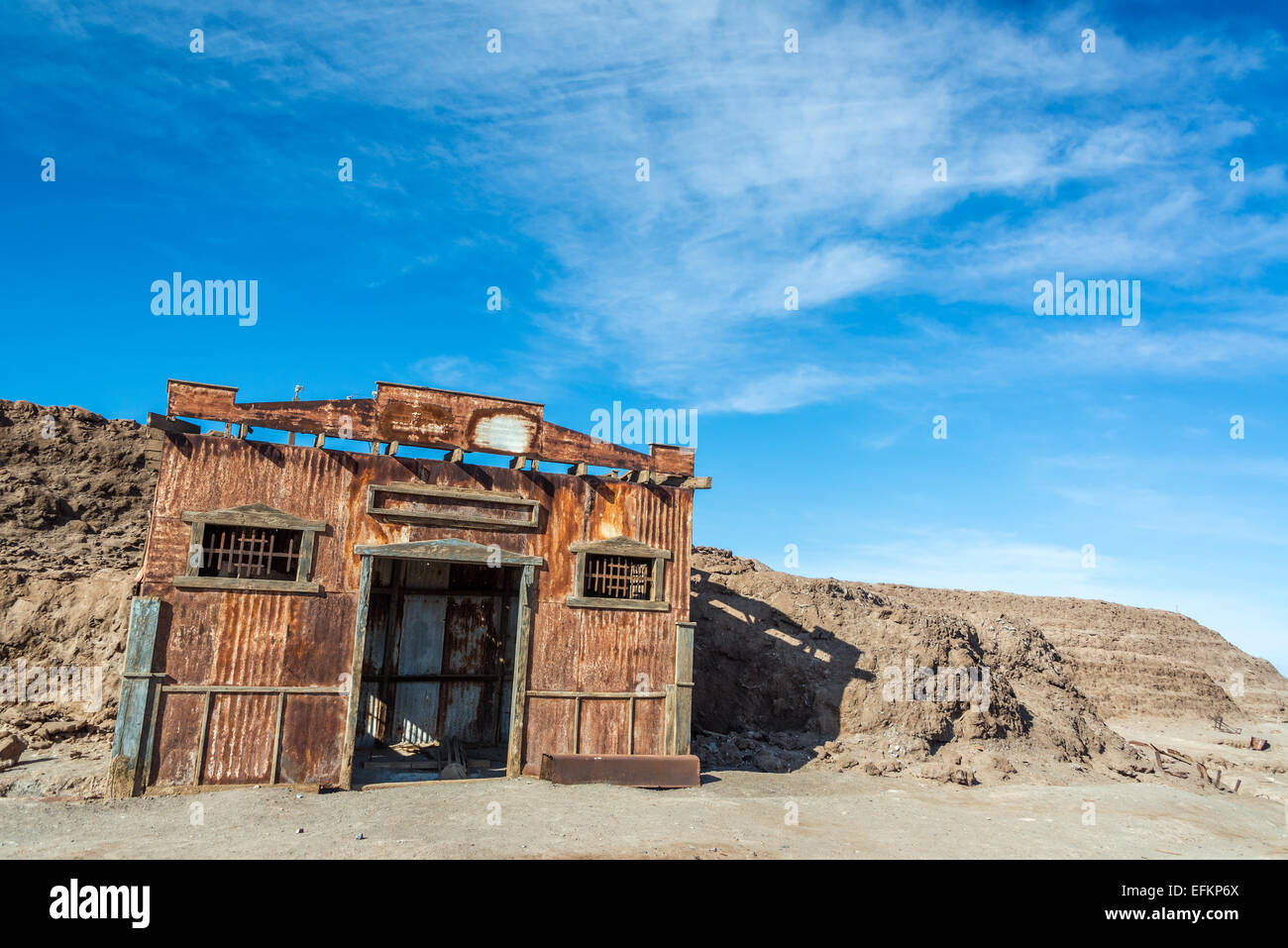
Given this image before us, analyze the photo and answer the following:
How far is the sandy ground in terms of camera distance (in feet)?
30.8

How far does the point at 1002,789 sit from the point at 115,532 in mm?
26063

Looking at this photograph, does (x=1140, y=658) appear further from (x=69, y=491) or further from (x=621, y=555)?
(x=69, y=491)

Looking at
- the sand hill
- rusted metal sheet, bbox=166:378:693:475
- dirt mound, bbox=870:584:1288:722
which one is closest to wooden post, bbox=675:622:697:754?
the sand hill

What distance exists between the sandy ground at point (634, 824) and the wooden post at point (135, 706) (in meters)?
0.35

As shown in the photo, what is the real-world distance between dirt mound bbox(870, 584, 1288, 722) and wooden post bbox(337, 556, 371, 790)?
25.7m

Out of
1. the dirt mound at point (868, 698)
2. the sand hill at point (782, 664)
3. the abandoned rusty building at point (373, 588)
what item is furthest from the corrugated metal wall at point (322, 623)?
the dirt mound at point (868, 698)

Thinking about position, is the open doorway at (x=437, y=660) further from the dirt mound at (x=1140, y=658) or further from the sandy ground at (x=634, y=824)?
the dirt mound at (x=1140, y=658)

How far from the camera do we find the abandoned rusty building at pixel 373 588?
11742mm

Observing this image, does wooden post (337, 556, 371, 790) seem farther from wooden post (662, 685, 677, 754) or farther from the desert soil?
wooden post (662, 685, 677, 754)

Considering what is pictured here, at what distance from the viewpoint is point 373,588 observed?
1666 centimetres

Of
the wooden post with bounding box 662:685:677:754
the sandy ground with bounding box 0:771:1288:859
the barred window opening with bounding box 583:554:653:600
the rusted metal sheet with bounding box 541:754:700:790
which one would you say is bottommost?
the sandy ground with bounding box 0:771:1288:859

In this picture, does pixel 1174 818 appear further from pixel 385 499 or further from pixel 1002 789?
pixel 385 499
